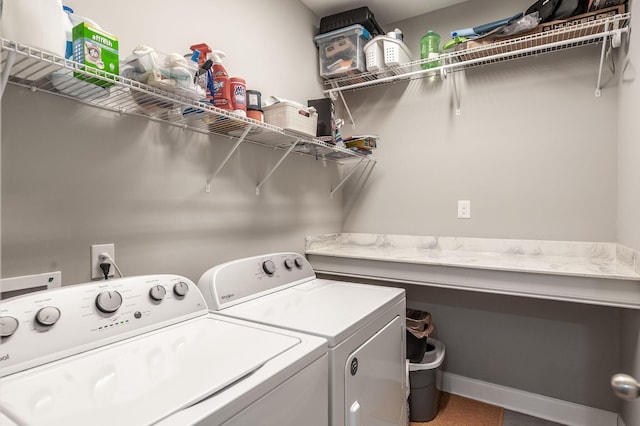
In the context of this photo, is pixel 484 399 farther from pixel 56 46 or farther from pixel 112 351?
pixel 56 46

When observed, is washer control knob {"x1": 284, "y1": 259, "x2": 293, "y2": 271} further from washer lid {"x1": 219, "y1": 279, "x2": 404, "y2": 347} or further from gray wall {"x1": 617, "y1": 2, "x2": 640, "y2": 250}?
gray wall {"x1": 617, "y1": 2, "x2": 640, "y2": 250}

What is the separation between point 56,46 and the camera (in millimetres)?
829

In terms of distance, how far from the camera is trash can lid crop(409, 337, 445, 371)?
196cm

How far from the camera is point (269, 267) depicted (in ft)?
5.11

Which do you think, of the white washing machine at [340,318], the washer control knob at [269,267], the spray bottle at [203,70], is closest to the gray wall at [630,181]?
the white washing machine at [340,318]

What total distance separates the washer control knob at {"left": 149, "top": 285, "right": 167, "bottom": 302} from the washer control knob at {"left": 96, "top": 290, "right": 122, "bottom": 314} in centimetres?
10

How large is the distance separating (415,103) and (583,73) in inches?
38.2

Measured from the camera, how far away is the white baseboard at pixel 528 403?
191 cm

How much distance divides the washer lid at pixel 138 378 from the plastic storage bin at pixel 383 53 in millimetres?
1848

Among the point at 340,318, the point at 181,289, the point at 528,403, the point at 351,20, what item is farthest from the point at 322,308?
the point at 351,20

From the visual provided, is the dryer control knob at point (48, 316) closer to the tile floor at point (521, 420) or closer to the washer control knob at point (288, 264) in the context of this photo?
the washer control knob at point (288, 264)

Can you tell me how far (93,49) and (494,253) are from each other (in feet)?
7.33

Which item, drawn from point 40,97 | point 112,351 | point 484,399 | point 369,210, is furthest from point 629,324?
point 40,97


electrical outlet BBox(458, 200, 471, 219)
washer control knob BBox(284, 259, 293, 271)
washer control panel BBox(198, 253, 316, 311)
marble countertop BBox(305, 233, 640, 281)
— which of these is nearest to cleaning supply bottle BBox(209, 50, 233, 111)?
washer control panel BBox(198, 253, 316, 311)
